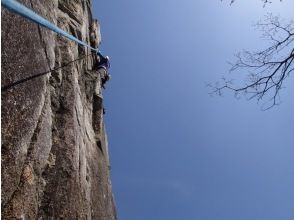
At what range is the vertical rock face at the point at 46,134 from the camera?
4094 millimetres

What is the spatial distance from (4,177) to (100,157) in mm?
4692

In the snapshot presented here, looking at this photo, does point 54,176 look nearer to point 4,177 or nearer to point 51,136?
point 51,136

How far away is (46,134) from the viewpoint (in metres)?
5.39

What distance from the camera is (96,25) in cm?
1317

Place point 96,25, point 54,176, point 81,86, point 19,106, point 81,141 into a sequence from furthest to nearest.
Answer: point 96,25 → point 81,86 → point 81,141 → point 54,176 → point 19,106

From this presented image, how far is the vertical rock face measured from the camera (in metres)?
4.09

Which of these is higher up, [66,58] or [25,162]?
[66,58]

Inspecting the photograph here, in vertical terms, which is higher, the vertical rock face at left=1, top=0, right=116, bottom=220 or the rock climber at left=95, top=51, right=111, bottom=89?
the rock climber at left=95, top=51, right=111, bottom=89

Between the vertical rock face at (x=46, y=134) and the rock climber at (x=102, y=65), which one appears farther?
the rock climber at (x=102, y=65)

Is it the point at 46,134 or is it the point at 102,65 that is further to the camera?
the point at 102,65

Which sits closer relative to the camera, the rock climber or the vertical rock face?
the vertical rock face

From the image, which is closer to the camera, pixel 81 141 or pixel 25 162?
pixel 25 162

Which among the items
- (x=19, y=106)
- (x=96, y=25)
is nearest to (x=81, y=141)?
(x=19, y=106)

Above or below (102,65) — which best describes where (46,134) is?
below
